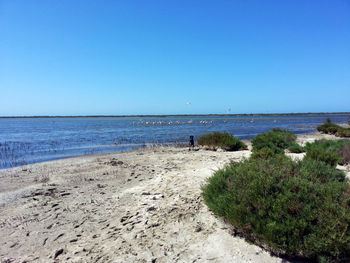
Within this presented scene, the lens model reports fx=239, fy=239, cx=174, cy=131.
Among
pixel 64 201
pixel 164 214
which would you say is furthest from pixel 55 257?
pixel 64 201

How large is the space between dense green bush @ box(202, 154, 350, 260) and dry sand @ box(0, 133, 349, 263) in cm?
34

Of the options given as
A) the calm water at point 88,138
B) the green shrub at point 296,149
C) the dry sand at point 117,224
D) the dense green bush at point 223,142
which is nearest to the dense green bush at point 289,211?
the dry sand at point 117,224

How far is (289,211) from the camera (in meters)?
3.14

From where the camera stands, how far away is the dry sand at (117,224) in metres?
3.56

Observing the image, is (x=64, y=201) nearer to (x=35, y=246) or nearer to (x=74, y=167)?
(x=35, y=246)

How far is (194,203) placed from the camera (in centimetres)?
501

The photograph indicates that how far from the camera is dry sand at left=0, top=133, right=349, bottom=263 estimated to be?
3.56 meters

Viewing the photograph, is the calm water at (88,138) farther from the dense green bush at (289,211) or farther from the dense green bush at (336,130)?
the dense green bush at (289,211)

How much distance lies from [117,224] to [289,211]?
3124 millimetres

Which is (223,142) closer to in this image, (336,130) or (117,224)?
(117,224)

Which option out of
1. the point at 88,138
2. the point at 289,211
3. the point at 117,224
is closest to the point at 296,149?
the point at 289,211

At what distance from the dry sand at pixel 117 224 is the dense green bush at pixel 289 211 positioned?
1.10 feet

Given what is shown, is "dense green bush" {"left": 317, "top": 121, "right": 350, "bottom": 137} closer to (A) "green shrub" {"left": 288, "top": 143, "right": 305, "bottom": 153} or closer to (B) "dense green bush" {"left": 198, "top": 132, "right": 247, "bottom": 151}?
(B) "dense green bush" {"left": 198, "top": 132, "right": 247, "bottom": 151}

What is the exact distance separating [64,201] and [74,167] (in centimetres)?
466
